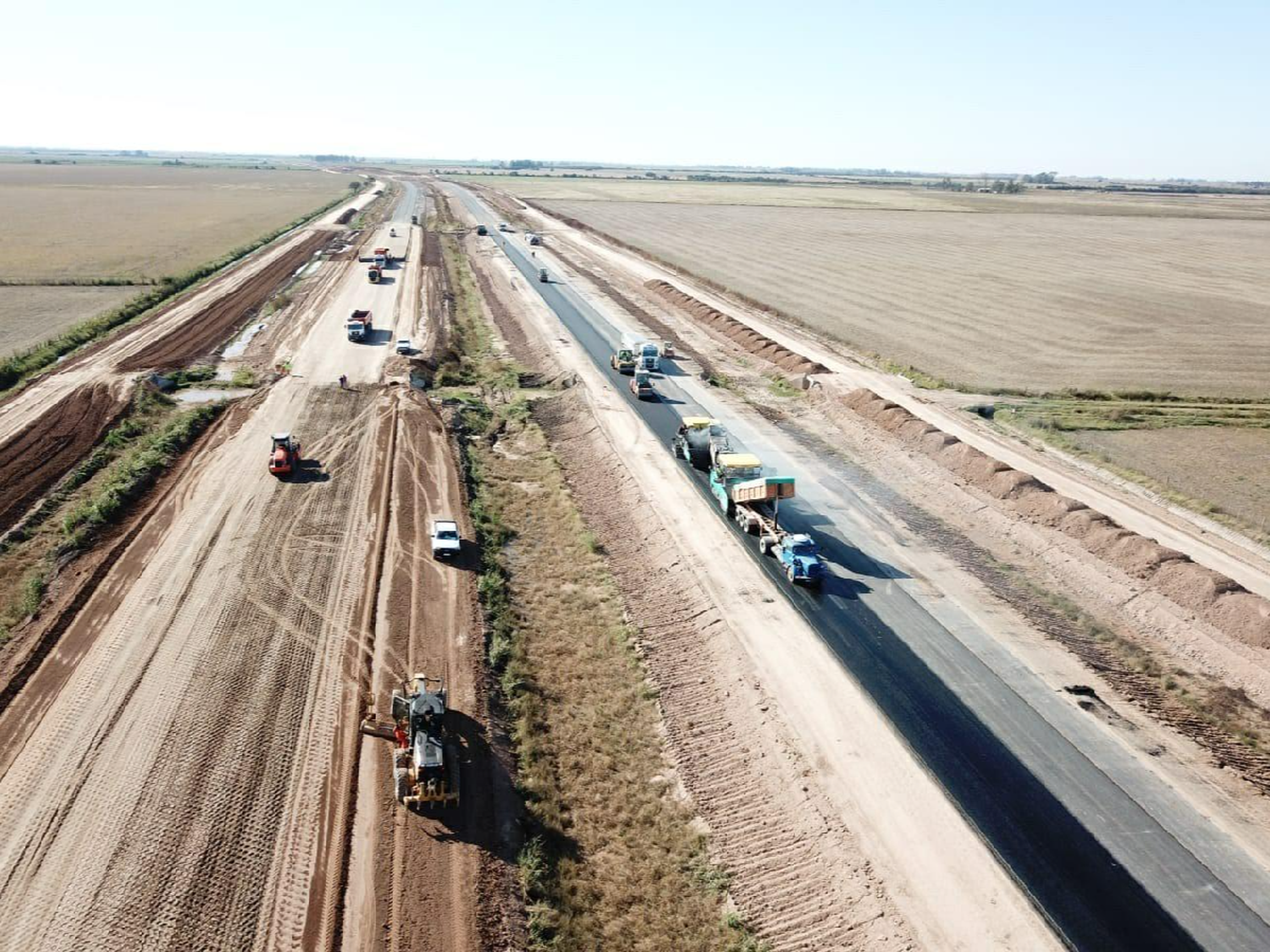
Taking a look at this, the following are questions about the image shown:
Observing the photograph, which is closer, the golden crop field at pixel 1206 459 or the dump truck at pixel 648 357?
the golden crop field at pixel 1206 459

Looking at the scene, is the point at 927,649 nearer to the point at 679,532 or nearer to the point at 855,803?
the point at 855,803

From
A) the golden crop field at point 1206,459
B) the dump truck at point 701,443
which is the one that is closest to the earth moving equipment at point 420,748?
the dump truck at point 701,443

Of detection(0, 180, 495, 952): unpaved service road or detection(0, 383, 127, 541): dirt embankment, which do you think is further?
detection(0, 383, 127, 541): dirt embankment

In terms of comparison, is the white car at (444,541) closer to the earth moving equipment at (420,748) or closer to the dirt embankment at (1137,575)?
the earth moving equipment at (420,748)

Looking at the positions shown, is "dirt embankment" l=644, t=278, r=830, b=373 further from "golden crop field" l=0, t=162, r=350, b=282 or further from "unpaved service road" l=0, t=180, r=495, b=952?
"golden crop field" l=0, t=162, r=350, b=282

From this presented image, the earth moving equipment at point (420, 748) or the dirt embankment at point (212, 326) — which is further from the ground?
the dirt embankment at point (212, 326)

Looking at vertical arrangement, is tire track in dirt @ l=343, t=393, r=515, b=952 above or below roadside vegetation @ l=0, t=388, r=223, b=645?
below

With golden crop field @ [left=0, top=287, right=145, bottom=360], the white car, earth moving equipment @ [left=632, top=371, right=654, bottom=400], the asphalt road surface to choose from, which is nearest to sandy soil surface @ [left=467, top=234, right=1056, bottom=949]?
the asphalt road surface
